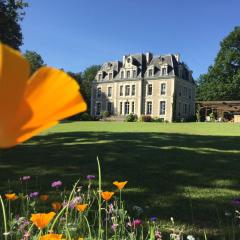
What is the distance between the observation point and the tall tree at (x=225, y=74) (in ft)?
192

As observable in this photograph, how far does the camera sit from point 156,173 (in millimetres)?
7605

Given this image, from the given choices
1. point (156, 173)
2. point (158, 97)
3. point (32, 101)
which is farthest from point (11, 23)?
point (158, 97)

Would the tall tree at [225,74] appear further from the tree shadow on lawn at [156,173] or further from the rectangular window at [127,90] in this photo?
the tree shadow on lawn at [156,173]

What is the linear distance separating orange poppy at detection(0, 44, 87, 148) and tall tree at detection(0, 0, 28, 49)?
68.1ft

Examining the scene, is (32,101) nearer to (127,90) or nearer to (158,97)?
(158,97)

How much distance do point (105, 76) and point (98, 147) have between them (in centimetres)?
5705

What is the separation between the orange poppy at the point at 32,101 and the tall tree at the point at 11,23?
20.8 m

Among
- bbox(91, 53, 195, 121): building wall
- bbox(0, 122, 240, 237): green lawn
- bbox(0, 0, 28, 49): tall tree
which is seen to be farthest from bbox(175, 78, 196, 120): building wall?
bbox(0, 122, 240, 237): green lawn

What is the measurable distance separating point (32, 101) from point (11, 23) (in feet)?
72.8

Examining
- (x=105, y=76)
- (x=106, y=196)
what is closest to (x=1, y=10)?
(x=106, y=196)

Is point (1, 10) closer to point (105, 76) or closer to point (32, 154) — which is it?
point (32, 154)

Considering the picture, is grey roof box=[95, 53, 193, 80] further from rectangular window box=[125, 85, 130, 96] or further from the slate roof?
rectangular window box=[125, 85, 130, 96]

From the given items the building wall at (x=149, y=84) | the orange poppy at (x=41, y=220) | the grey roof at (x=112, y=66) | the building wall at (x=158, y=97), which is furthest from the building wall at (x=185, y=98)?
the orange poppy at (x=41, y=220)

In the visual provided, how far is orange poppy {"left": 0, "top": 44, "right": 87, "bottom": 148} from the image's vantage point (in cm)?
41
